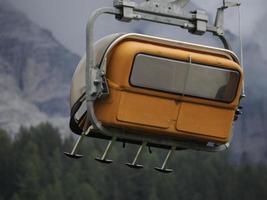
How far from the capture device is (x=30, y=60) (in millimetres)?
157125

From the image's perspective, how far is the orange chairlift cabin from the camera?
14.8m

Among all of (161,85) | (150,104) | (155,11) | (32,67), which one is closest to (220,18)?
(155,11)

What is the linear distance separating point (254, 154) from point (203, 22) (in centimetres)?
7198

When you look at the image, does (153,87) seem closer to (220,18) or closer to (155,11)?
(155,11)

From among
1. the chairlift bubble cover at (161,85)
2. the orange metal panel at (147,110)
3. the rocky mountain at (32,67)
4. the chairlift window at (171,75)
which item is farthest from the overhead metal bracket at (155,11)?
the rocky mountain at (32,67)

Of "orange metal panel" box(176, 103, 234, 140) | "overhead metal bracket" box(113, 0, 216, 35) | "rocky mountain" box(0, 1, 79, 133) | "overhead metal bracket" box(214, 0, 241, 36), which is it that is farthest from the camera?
"rocky mountain" box(0, 1, 79, 133)

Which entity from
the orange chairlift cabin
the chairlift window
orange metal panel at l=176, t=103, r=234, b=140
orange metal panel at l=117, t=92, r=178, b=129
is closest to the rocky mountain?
orange metal panel at l=176, t=103, r=234, b=140

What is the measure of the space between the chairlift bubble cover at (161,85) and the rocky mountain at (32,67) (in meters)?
122

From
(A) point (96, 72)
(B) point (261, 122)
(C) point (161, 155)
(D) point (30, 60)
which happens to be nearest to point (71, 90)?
(A) point (96, 72)

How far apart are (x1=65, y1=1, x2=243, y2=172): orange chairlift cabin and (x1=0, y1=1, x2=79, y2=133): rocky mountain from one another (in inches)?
4785

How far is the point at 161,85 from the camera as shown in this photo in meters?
14.9

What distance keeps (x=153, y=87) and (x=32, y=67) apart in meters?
141

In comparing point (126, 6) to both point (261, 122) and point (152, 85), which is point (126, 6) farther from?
point (261, 122)

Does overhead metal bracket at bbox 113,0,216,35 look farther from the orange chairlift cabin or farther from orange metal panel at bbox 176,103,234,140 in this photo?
orange metal panel at bbox 176,103,234,140
